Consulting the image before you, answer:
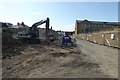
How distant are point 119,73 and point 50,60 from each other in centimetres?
701

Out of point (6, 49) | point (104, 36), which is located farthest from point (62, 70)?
point (104, 36)

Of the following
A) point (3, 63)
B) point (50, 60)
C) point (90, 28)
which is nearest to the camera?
point (50, 60)

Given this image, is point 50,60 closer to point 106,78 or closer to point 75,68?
point 75,68

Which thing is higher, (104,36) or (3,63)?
(104,36)

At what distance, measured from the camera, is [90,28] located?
4953 inches

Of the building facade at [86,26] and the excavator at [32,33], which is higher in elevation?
the building facade at [86,26]

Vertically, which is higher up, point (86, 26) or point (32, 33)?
point (86, 26)

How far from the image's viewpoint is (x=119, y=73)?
44.4 feet

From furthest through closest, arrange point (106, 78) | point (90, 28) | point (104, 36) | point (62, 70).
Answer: point (90, 28) < point (104, 36) < point (62, 70) < point (106, 78)

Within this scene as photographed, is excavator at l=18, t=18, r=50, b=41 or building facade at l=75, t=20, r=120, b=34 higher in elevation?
building facade at l=75, t=20, r=120, b=34

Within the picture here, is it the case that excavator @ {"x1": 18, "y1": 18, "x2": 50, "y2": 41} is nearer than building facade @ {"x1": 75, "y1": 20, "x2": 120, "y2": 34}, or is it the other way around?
excavator @ {"x1": 18, "y1": 18, "x2": 50, "y2": 41}

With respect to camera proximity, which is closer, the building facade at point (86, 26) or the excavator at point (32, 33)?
the excavator at point (32, 33)

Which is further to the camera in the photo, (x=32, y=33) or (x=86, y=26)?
(x=86, y=26)

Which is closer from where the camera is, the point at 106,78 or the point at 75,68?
the point at 106,78
